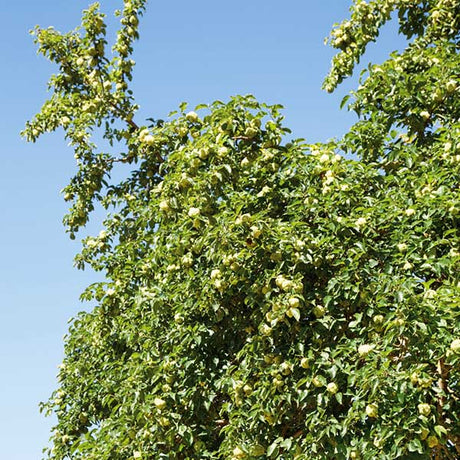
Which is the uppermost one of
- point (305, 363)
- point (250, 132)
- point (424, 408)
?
point (250, 132)

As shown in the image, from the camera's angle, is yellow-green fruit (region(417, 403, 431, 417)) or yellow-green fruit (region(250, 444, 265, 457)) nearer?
yellow-green fruit (region(417, 403, 431, 417))

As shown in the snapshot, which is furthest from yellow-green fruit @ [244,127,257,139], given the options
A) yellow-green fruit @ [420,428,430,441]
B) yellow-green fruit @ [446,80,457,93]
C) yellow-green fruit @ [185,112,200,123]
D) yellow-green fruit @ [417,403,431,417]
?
yellow-green fruit @ [420,428,430,441]

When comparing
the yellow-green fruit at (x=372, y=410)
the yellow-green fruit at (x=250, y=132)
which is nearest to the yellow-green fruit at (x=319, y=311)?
the yellow-green fruit at (x=372, y=410)

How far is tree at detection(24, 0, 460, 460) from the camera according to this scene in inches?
162

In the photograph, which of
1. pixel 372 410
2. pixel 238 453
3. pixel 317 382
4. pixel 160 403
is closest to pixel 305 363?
pixel 317 382

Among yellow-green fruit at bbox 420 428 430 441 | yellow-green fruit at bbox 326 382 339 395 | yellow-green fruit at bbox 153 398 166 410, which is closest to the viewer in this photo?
yellow-green fruit at bbox 420 428 430 441

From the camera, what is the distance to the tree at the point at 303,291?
412 cm

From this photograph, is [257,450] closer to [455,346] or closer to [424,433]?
[424,433]

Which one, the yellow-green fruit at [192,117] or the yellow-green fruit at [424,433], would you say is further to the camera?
the yellow-green fruit at [192,117]

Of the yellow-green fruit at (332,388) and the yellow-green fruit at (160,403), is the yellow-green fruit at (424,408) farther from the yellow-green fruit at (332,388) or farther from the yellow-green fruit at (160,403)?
the yellow-green fruit at (160,403)

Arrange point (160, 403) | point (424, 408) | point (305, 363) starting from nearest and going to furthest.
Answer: point (424, 408)
point (305, 363)
point (160, 403)

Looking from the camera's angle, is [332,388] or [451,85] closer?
[332,388]

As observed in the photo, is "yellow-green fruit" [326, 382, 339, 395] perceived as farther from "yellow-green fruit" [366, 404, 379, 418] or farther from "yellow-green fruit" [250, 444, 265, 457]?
"yellow-green fruit" [250, 444, 265, 457]

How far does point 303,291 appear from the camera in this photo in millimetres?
4777
